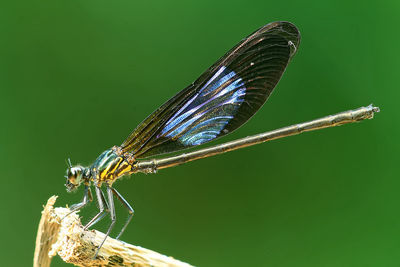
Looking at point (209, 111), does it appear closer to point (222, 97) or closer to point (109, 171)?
point (222, 97)

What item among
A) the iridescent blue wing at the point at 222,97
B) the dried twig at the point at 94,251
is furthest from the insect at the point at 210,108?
the dried twig at the point at 94,251

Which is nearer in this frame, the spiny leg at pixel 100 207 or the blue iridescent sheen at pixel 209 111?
the spiny leg at pixel 100 207

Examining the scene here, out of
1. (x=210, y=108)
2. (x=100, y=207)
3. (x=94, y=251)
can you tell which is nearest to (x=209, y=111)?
(x=210, y=108)

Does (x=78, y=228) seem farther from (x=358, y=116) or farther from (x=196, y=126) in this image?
(x=358, y=116)

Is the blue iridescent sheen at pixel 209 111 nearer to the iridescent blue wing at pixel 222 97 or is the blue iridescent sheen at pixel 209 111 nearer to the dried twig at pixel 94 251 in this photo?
the iridescent blue wing at pixel 222 97

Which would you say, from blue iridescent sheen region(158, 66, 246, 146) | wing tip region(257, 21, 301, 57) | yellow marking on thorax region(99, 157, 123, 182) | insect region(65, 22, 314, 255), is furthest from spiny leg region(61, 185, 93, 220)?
wing tip region(257, 21, 301, 57)

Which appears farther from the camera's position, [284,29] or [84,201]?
[284,29]

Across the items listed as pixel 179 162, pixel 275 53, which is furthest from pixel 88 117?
pixel 275 53
